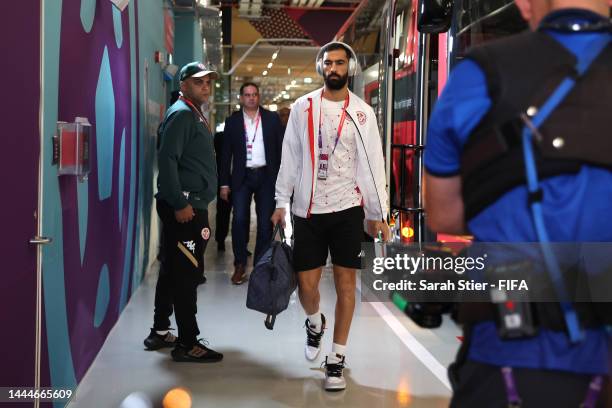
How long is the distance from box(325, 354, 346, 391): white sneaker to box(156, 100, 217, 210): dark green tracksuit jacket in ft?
4.04

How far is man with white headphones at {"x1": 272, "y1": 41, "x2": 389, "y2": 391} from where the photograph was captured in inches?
158

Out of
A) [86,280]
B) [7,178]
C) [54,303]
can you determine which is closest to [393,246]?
[86,280]

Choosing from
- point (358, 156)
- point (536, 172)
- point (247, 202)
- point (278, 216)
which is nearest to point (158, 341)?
point (278, 216)

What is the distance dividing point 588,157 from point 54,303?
2.51 meters

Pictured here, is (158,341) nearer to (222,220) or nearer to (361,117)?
(361,117)

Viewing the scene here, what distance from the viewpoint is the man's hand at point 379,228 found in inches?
160

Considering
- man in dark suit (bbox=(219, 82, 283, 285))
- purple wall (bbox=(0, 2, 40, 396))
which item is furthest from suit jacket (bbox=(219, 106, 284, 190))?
purple wall (bbox=(0, 2, 40, 396))

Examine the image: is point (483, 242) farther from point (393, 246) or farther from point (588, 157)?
point (393, 246)

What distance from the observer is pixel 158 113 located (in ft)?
24.7

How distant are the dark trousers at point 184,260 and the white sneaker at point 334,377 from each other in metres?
0.95

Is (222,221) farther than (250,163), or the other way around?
(222,221)

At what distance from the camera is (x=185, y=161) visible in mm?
4438

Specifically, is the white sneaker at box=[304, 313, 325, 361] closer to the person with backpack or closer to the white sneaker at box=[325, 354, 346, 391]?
the white sneaker at box=[325, 354, 346, 391]

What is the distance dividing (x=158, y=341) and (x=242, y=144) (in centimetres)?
272
